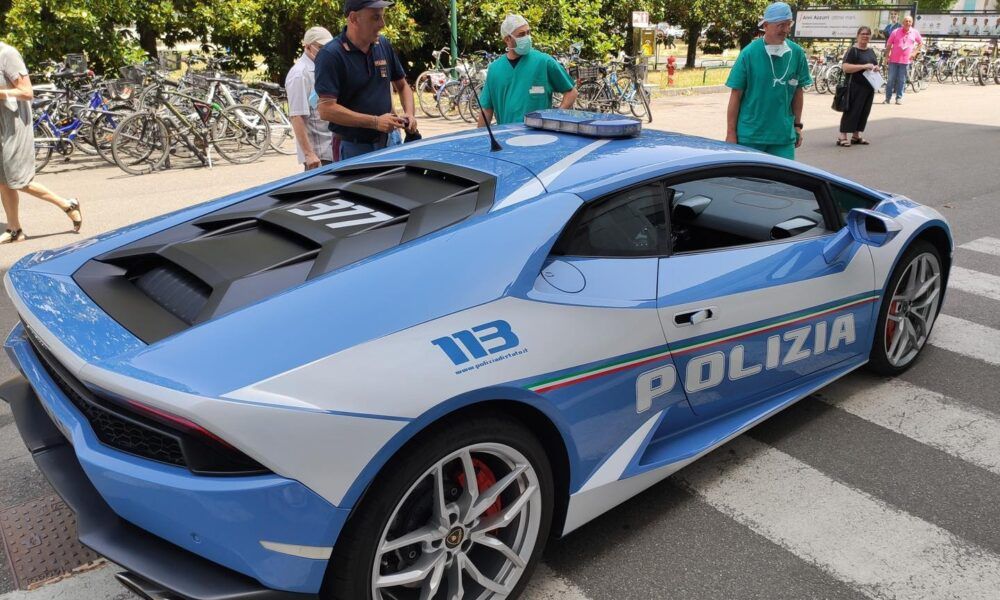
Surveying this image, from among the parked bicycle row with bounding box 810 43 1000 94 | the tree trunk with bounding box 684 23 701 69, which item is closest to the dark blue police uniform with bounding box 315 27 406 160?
the parked bicycle row with bounding box 810 43 1000 94

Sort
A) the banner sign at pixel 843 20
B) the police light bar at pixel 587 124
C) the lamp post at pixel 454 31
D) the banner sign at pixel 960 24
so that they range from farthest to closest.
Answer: the banner sign at pixel 960 24
the banner sign at pixel 843 20
the lamp post at pixel 454 31
the police light bar at pixel 587 124

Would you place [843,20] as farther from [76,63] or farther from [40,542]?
[40,542]

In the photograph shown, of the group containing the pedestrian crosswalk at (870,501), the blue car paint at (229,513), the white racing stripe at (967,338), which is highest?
the blue car paint at (229,513)

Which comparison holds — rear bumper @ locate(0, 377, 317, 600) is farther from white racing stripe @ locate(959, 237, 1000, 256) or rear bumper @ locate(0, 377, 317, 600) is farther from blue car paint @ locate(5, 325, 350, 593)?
white racing stripe @ locate(959, 237, 1000, 256)

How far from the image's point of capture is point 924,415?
3830 mm

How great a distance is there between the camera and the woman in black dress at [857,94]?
12.0m

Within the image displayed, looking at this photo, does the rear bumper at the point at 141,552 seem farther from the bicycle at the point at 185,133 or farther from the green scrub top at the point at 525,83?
the bicycle at the point at 185,133

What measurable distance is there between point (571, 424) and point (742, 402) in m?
1.01

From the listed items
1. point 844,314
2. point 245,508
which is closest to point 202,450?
point 245,508

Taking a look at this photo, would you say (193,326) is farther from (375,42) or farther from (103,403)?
(375,42)

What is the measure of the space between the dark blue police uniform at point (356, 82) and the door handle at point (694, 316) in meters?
3.28

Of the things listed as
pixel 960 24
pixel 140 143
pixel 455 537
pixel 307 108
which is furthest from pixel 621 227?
pixel 960 24

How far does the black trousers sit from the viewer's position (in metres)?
12.0

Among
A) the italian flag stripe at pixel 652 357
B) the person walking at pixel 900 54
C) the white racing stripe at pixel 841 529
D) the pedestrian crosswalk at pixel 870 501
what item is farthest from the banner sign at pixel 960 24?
the white racing stripe at pixel 841 529
